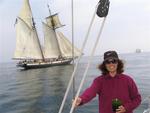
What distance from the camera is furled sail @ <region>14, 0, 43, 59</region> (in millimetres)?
71625

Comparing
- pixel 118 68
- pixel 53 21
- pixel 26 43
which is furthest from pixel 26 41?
pixel 118 68

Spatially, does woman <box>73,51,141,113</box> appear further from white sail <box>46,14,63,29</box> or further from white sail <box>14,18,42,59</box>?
white sail <box>46,14,63,29</box>

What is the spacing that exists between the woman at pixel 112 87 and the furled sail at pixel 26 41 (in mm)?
68106

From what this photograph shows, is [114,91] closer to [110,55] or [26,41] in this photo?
[110,55]

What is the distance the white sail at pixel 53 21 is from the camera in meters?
78.2

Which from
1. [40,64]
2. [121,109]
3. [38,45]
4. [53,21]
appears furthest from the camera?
[53,21]

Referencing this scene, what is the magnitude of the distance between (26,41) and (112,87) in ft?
228

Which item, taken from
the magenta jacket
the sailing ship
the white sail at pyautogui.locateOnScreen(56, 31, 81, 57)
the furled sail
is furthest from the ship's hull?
A: the magenta jacket

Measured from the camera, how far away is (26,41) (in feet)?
238

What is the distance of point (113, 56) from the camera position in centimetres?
360

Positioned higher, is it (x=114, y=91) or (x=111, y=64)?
(x=111, y=64)

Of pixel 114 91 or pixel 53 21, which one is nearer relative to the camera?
pixel 114 91

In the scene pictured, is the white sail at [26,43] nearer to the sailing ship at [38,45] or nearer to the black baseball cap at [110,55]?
the sailing ship at [38,45]

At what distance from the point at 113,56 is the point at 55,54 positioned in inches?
2905
